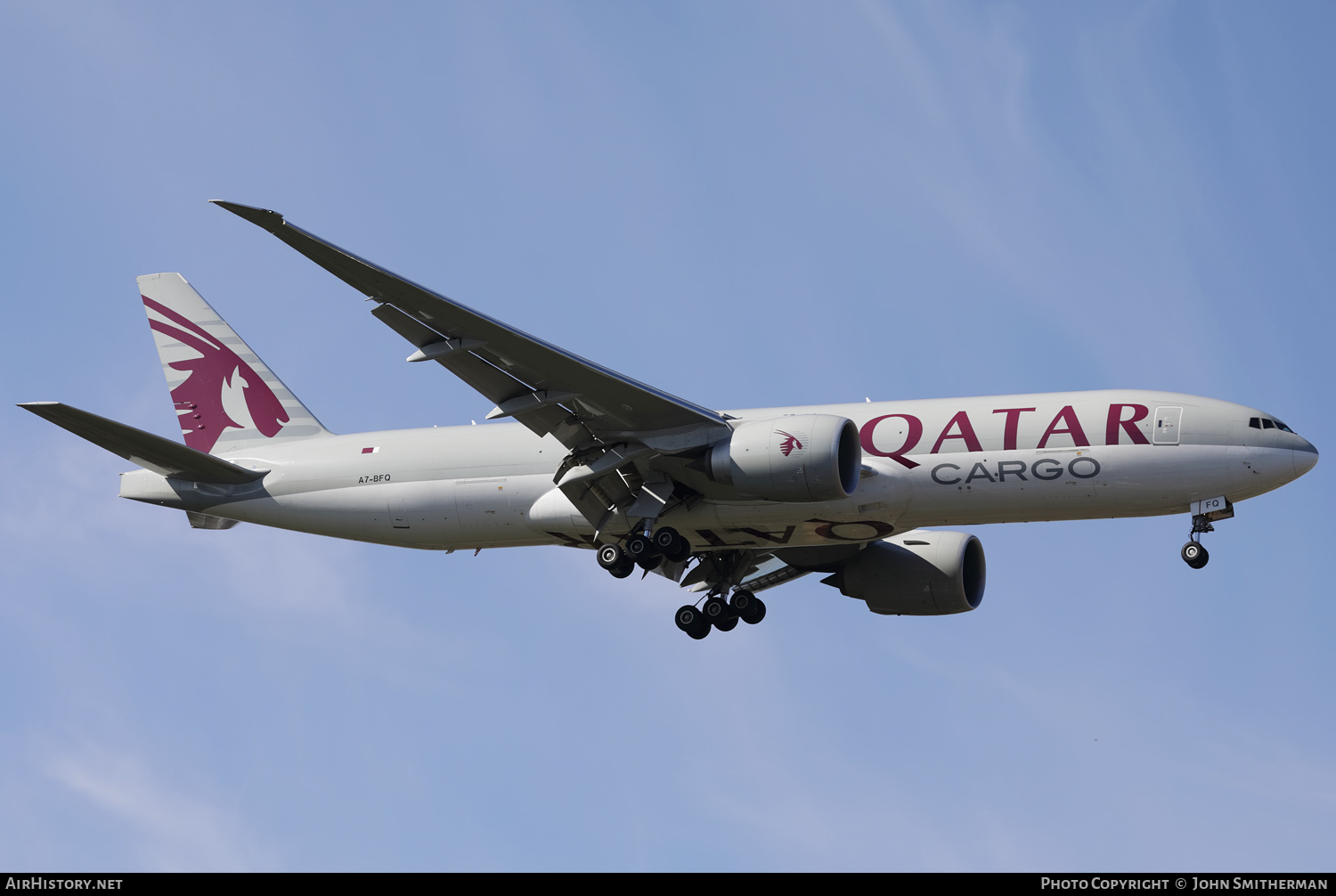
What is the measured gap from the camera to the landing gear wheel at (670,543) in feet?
99.1

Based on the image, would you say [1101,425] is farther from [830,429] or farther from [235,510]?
[235,510]

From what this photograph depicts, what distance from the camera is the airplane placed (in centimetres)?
2808

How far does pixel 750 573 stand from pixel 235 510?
1206 centimetres

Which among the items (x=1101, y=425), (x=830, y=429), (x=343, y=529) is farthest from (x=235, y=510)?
(x=1101, y=425)

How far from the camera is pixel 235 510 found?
110 ft

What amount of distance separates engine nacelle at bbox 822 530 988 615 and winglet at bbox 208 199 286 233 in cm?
1736

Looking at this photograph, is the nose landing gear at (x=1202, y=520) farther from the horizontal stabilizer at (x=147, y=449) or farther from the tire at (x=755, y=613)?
the horizontal stabilizer at (x=147, y=449)

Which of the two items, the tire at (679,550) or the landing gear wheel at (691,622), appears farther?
the landing gear wheel at (691,622)

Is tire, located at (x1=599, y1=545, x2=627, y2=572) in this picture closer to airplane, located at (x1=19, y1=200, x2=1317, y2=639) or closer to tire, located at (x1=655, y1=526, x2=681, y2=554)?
airplane, located at (x1=19, y1=200, x2=1317, y2=639)

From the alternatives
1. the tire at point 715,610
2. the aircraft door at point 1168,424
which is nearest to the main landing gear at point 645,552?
the tire at point 715,610

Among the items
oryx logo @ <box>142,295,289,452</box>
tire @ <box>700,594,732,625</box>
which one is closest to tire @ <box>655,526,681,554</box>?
tire @ <box>700,594,732,625</box>

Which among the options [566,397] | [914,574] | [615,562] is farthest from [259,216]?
[914,574]

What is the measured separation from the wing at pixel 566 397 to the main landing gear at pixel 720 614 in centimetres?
460
